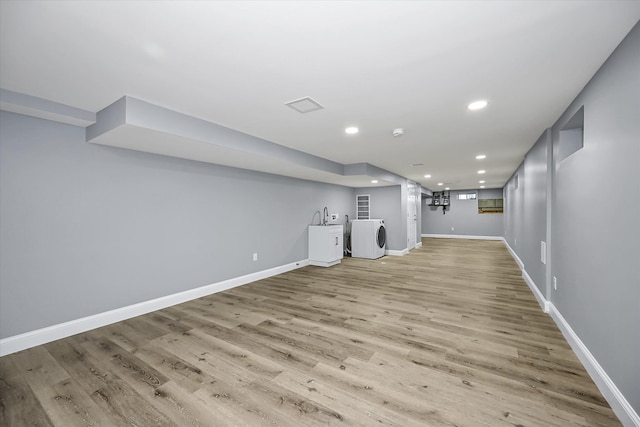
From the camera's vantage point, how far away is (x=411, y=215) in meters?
8.66

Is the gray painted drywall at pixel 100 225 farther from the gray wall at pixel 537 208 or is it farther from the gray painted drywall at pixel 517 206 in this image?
the gray painted drywall at pixel 517 206

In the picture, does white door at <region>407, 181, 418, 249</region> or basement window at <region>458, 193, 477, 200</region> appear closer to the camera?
white door at <region>407, 181, 418, 249</region>

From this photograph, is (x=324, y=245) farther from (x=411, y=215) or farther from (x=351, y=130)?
(x=411, y=215)

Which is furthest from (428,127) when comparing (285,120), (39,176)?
(39,176)

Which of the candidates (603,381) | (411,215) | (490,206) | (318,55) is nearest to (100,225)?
(318,55)

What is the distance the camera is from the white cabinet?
19.8ft

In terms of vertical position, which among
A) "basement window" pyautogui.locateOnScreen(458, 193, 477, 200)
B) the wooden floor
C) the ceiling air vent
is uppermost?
the ceiling air vent

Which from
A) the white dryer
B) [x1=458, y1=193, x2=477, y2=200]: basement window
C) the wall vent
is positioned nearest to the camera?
the white dryer

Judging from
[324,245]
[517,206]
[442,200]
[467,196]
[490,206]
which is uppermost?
[467,196]

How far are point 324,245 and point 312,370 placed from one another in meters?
4.01

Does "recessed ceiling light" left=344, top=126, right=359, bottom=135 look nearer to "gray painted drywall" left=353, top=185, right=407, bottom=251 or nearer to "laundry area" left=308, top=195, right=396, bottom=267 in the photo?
"laundry area" left=308, top=195, right=396, bottom=267

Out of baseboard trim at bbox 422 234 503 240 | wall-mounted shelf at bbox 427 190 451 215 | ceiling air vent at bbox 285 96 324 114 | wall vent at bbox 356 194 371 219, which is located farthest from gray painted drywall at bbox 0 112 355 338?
baseboard trim at bbox 422 234 503 240

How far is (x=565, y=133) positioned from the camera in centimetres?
281

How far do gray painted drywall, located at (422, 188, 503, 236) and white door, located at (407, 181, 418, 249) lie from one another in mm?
3812
